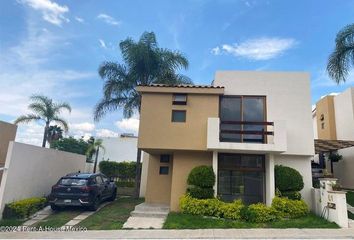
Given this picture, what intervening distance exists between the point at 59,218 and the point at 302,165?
10.8 meters

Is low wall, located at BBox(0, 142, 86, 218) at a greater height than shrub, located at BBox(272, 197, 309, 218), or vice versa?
low wall, located at BBox(0, 142, 86, 218)

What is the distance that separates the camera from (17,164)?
35.6ft

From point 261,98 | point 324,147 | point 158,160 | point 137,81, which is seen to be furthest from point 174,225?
point 324,147

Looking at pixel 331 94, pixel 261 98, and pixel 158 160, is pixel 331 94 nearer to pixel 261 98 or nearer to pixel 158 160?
pixel 261 98

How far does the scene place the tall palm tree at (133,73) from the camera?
658 inches

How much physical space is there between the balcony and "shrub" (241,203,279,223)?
237 centimetres

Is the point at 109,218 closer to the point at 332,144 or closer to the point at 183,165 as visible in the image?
the point at 183,165

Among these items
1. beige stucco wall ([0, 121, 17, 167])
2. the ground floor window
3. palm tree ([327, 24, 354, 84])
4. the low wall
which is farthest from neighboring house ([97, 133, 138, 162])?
palm tree ([327, 24, 354, 84])

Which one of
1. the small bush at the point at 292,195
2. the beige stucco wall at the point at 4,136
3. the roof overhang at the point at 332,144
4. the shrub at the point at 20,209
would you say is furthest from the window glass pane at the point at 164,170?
the roof overhang at the point at 332,144

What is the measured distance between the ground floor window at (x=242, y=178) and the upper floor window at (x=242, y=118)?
929mm

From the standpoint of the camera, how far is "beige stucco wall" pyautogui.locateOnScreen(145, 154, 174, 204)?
1391 centimetres

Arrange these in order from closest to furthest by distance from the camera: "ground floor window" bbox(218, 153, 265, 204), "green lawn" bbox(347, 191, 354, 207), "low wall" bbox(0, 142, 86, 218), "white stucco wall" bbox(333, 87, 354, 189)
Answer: "low wall" bbox(0, 142, 86, 218) < "ground floor window" bbox(218, 153, 265, 204) < "green lawn" bbox(347, 191, 354, 207) < "white stucco wall" bbox(333, 87, 354, 189)

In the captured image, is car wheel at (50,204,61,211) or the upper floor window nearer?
car wheel at (50,204,61,211)

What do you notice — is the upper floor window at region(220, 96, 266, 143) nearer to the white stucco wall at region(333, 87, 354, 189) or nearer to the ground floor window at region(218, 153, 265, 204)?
the ground floor window at region(218, 153, 265, 204)
